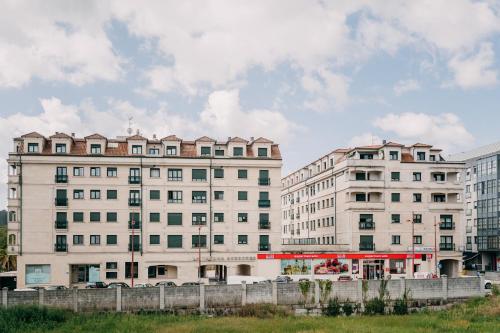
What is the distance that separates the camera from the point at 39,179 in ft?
239

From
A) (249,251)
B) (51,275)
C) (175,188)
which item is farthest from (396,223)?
(51,275)

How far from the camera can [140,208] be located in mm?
74375

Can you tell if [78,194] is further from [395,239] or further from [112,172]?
[395,239]

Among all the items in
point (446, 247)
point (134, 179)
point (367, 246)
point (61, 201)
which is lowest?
point (446, 247)

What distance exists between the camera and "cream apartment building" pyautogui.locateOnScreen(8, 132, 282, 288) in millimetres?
72312

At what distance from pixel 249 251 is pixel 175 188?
11381 millimetres

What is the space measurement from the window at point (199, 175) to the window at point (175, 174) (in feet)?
5.37

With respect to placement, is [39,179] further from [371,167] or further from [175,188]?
[371,167]

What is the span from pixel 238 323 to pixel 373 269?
119 feet

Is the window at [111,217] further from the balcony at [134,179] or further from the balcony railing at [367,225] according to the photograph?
the balcony railing at [367,225]

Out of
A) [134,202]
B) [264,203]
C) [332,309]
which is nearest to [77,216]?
[134,202]

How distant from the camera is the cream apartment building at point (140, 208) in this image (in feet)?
237

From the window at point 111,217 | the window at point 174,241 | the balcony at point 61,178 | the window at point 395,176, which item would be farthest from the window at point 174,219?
the window at point 395,176

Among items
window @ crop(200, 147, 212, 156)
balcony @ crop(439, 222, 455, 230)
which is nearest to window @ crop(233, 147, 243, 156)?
window @ crop(200, 147, 212, 156)
